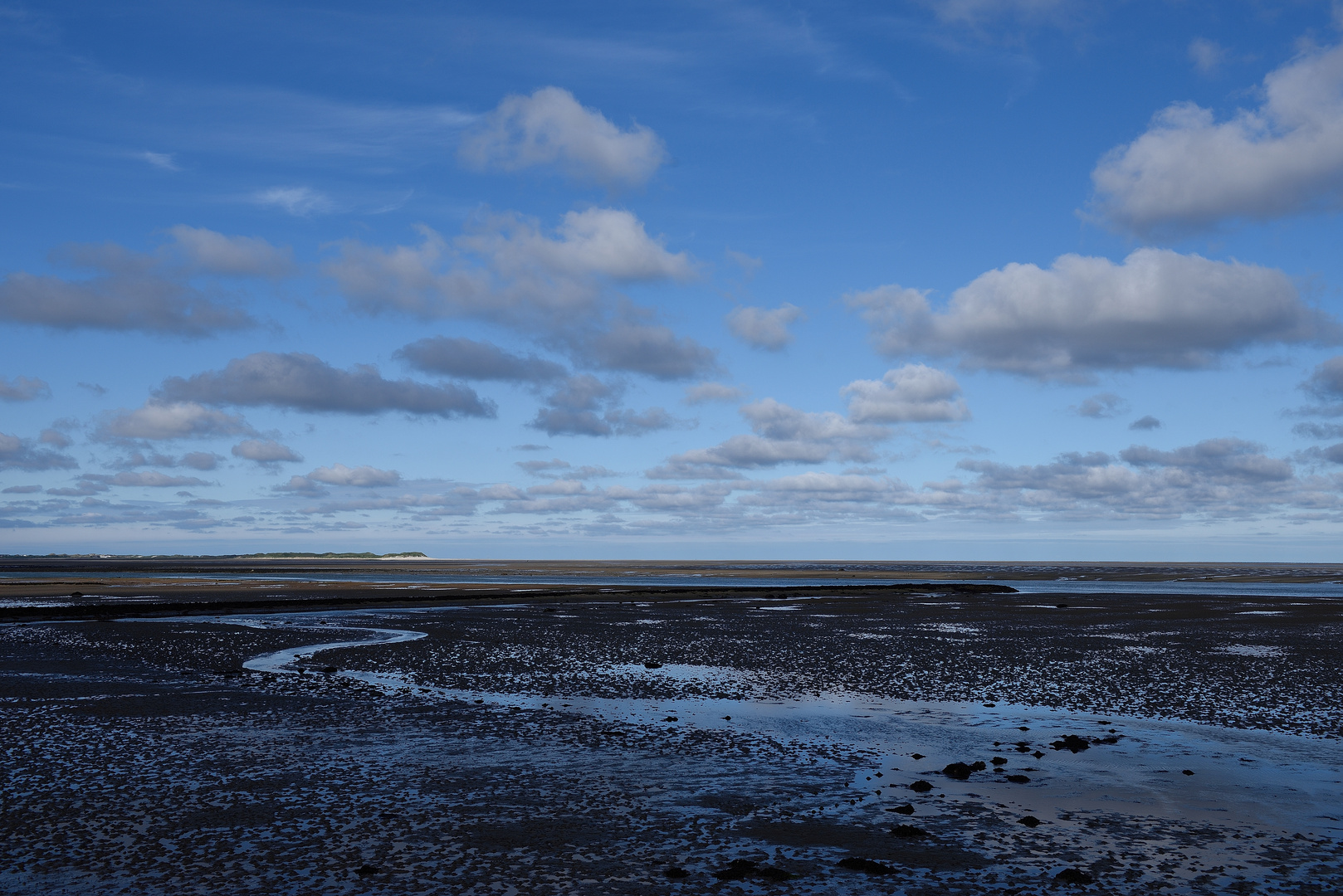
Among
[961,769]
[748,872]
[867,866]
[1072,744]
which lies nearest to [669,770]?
[961,769]

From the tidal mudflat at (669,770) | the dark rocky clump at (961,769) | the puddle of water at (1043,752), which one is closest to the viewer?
the tidal mudflat at (669,770)

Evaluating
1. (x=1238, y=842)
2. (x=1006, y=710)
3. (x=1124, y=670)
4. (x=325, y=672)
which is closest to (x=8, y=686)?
(x=325, y=672)

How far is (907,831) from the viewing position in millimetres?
10539

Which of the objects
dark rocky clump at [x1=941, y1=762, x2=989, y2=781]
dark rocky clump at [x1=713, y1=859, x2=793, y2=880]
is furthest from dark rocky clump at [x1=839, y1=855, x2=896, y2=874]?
dark rocky clump at [x1=941, y1=762, x2=989, y2=781]

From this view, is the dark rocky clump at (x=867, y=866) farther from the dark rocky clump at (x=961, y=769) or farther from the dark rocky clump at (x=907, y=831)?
the dark rocky clump at (x=961, y=769)

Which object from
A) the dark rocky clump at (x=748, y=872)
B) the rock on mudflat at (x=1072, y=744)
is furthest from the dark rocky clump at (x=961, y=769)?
the dark rocky clump at (x=748, y=872)

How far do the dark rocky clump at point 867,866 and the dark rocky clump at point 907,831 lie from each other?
42.1 inches

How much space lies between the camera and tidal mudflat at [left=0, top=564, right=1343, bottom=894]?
9.39m

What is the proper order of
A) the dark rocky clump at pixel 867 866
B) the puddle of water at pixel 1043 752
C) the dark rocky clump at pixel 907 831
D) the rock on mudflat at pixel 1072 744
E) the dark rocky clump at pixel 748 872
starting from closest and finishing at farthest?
1. the dark rocky clump at pixel 748 872
2. the dark rocky clump at pixel 867 866
3. the dark rocky clump at pixel 907 831
4. the puddle of water at pixel 1043 752
5. the rock on mudflat at pixel 1072 744

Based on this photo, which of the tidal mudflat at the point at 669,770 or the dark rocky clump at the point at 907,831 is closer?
the tidal mudflat at the point at 669,770

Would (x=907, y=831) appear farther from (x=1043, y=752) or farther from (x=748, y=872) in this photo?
(x=1043, y=752)

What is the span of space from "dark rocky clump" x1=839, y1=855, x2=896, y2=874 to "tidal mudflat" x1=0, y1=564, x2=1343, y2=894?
5 cm

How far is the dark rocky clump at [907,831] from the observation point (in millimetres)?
10469

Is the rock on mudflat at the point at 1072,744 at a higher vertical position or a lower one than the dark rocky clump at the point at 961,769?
lower
